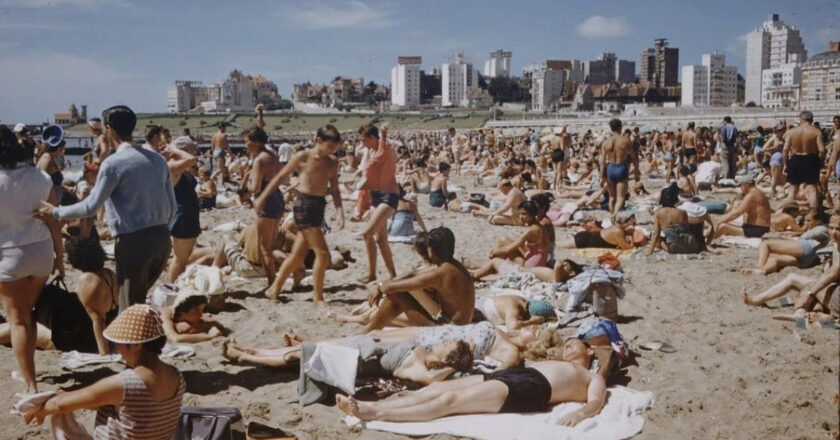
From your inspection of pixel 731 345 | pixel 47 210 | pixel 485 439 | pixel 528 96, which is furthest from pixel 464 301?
pixel 528 96

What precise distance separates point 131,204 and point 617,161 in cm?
812

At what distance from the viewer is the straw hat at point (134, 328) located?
2.65m

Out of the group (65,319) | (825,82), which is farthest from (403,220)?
(825,82)

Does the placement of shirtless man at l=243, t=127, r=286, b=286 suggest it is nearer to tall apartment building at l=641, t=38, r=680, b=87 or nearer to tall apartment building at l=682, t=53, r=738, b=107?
tall apartment building at l=682, t=53, r=738, b=107

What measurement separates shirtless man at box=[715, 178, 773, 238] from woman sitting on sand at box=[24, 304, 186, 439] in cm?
805

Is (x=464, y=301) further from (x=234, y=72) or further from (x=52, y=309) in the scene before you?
(x=234, y=72)

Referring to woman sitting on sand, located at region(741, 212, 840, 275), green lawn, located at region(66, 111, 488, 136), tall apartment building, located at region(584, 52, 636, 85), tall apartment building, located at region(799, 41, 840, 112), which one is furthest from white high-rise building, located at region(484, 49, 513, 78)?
woman sitting on sand, located at region(741, 212, 840, 275)

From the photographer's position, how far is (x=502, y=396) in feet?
13.1

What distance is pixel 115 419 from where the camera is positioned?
2.74m

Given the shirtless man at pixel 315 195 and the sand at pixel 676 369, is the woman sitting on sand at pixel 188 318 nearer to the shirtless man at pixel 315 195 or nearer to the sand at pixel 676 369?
the sand at pixel 676 369

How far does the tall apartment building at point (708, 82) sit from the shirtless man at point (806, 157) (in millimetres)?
121666

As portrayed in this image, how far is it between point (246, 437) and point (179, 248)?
318cm

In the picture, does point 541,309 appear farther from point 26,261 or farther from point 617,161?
point 617,161

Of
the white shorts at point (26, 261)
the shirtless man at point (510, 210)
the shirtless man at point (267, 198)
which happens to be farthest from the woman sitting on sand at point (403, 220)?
the white shorts at point (26, 261)
